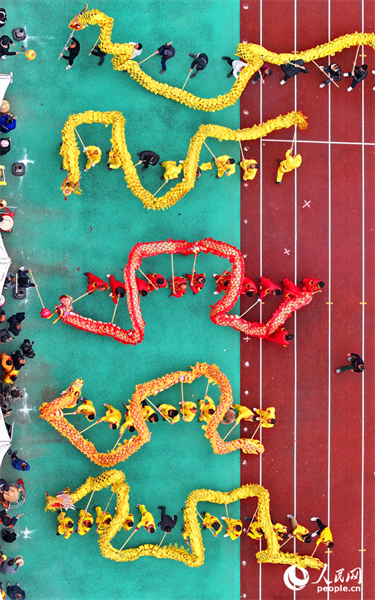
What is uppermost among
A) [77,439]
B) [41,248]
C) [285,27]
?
[285,27]

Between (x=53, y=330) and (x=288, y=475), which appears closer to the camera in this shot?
(x=53, y=330)

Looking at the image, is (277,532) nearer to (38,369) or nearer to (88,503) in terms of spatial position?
(88,503)

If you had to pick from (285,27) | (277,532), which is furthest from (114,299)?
(285,27)

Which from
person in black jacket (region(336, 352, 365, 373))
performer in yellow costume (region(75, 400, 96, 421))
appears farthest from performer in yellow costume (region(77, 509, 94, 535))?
person in black jacket (region(336, 352, 365, 373))

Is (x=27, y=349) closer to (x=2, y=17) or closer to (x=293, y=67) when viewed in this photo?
(x=2, y=17)

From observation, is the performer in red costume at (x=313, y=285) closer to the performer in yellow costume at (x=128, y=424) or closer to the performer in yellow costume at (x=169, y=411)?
the performer in yellow costume at (x=169, y=411)

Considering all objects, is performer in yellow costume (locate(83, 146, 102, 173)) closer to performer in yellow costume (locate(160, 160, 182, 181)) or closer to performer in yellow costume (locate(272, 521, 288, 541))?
performer in yellow costume (locate(160, 160, 182, 181))

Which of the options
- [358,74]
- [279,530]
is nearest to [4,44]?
[358,74]

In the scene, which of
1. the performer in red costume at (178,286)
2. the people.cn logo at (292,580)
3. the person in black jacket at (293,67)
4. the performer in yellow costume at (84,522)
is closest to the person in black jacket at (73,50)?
the person in black jacket at (293,67)
